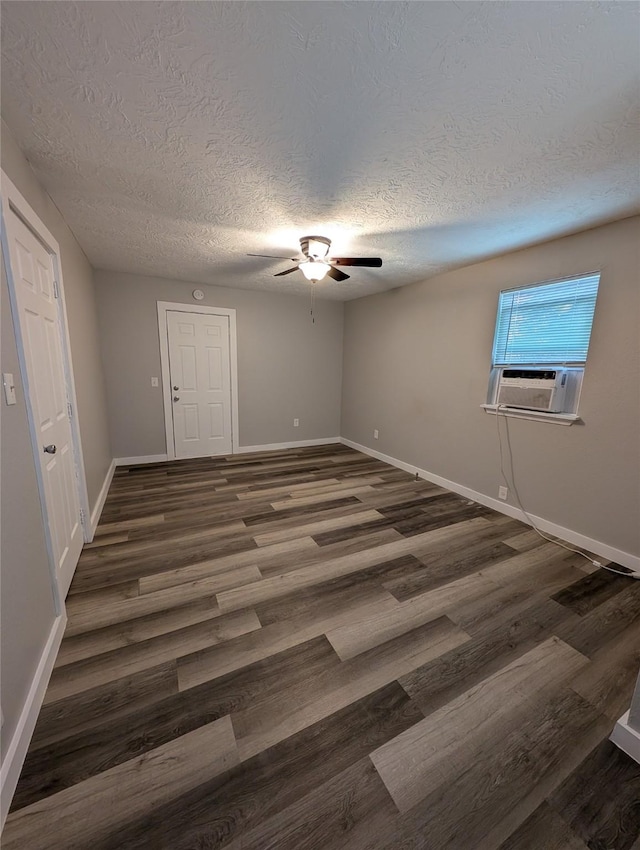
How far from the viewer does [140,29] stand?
0.99 metres

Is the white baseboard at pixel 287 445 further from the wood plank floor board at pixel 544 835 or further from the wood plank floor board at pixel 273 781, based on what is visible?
the wood plank floor board at pixel 544 835

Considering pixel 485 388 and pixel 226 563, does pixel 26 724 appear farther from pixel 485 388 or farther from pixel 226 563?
pixel 485 388

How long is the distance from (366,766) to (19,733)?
126 cm

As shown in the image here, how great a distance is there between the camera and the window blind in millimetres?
2480

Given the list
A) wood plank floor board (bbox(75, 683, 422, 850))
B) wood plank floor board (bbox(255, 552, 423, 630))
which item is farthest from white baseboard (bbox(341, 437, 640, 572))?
wood plank floor board (bbox(75, 683, 422, 850))

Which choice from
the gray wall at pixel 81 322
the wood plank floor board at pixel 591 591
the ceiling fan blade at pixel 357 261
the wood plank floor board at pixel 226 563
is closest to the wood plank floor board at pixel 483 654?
the wood plank floor board at pixel 591 591

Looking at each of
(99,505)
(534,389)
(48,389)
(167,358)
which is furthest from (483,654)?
(167,358)

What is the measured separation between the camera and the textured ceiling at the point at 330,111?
977 mm

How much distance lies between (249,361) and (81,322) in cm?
220

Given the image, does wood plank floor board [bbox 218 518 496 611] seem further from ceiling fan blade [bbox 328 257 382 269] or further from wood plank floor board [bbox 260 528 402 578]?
ceiling fan blade [bbox 328 257 382 269]

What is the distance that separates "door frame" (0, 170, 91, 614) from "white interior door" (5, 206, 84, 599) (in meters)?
0.01

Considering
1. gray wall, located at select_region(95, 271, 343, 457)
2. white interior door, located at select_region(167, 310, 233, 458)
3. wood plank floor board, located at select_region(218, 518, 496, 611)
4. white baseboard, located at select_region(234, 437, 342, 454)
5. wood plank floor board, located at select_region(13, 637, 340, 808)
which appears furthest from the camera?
white baseboard, located at select_region(234, 437, 342, 454)

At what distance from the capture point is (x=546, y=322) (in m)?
2.72

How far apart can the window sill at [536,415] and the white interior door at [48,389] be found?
11.6 ft
